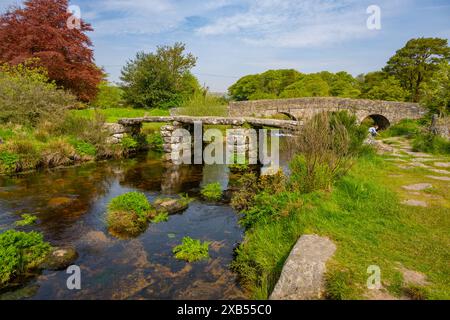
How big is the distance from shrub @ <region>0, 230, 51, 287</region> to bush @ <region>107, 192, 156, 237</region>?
1503mm

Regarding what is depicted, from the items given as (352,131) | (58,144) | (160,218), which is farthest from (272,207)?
(58,144)

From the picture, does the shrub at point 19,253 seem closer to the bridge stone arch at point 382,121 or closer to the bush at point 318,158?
the bush at point 318,158

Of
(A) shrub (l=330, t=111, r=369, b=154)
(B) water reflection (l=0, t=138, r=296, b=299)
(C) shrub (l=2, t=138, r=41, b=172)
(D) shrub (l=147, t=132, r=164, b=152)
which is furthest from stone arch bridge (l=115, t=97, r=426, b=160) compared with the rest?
(C) shrub (l=2, t=138, r=41, b=172)

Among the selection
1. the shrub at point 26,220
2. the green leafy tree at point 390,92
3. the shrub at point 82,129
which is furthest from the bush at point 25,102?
the green leafy tree at point 390,92

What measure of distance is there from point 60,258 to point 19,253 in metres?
0.65

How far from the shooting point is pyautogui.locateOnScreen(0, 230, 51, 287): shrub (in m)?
4.71

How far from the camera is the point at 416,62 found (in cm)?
3547

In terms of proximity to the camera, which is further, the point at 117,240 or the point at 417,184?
the point at 417,184

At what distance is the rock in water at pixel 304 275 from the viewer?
11.3 feet

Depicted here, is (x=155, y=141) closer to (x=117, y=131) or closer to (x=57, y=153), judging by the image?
(x=117, y=131)

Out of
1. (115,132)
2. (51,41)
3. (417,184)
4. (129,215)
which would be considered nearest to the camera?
(417,184)

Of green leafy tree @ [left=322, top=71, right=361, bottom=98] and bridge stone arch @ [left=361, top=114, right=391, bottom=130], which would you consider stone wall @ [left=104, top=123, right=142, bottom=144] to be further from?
green leafy tree @ [left=322, top=71, right=361, bottom=98]

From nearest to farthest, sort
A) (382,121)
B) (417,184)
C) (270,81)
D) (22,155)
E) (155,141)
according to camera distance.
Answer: (417,184), (22,155), (155,141), (382,121), (270,81)

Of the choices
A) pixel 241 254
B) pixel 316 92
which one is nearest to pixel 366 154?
pixel 241 254
